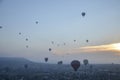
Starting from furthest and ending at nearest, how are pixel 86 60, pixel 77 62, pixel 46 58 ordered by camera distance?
pixel 86 60
pixel 46 58
pixel 77 62

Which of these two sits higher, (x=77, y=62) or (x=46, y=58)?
(x=46, y=58)

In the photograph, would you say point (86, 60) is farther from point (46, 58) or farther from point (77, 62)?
point (77, 62)

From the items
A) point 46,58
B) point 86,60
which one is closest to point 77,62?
point 46,58

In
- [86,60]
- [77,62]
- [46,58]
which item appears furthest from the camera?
[86,60]

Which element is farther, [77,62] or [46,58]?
[46,58]

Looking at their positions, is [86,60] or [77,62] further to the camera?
[86,60]

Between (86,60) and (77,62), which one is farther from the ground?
(86,60)
